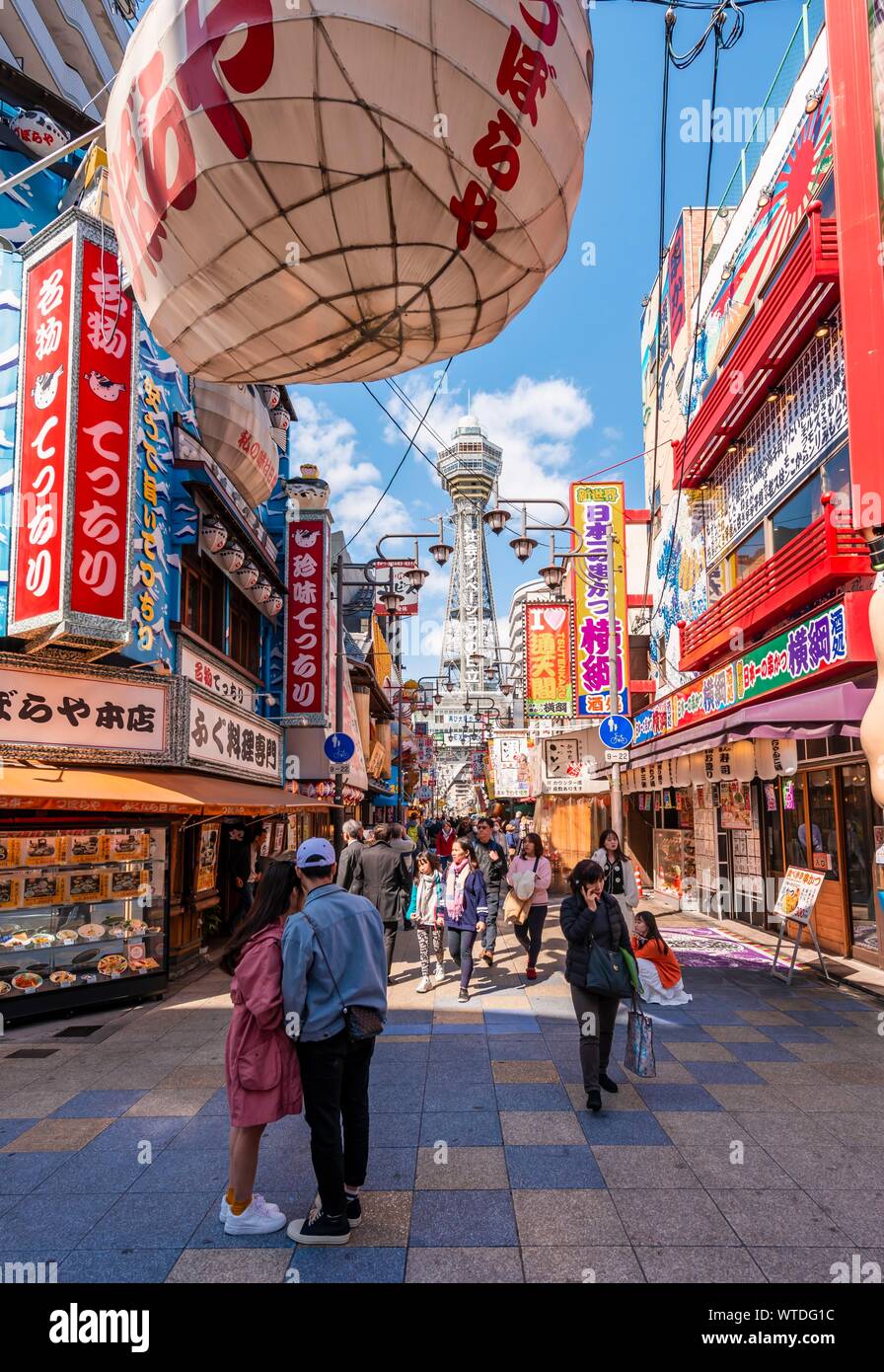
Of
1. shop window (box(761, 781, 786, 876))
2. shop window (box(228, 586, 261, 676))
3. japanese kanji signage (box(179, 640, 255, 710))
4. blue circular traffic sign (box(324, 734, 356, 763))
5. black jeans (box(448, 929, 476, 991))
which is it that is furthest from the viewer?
shop window (box(228, 586, 261, 676))

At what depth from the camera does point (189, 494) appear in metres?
11.0

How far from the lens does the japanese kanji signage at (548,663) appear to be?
23961 mm

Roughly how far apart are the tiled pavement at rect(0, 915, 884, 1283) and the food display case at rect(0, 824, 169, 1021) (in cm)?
64

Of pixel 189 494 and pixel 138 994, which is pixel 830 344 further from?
pixel 138 994

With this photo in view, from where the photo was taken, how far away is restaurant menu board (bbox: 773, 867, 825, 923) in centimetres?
966

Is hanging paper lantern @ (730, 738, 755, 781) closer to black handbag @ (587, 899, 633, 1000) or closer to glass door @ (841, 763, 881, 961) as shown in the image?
glass door @ (841, 763, 881, 961)

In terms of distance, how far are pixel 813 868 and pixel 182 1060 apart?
950 cm

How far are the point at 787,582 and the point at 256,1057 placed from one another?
9825mm

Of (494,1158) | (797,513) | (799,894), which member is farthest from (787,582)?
(494,1158)

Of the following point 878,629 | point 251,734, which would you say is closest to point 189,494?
point 251,734

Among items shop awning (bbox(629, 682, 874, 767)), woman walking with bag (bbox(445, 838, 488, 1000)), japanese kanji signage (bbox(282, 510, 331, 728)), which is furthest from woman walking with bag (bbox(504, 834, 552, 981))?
japanese kanji signage (bbox(282, 510, 331, 728))

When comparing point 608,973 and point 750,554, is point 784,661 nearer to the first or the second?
point 750,554

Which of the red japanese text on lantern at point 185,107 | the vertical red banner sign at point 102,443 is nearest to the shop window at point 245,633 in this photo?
the vertical red banner sign at point 102,443

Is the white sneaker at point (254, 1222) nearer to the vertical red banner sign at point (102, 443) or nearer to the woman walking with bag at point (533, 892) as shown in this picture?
the vertical red banner sign at point (102, 443)
